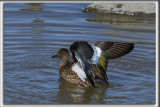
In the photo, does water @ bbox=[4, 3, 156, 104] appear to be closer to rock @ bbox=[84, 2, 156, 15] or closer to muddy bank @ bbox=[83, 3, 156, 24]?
muddy bank @ bbox=[83, 3, 156, 24]

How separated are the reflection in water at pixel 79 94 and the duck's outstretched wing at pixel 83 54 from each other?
43 centimetres

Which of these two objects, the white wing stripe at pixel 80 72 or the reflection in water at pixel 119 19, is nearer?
the white wing stripe at pixel 80 72

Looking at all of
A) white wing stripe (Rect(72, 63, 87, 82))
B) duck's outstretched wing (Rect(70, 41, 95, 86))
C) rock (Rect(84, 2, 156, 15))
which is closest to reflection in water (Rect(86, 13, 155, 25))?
rock (Rect(84, 2, 156, 15))

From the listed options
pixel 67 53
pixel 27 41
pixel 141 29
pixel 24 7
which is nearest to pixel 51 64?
pixel 67 53

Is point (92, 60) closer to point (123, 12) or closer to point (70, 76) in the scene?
point (70, 76)

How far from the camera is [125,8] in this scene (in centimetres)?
1382

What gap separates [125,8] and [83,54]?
24.7 feet

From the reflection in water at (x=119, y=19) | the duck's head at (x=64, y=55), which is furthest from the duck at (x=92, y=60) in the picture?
the reflection in water at (x=119, y=19)

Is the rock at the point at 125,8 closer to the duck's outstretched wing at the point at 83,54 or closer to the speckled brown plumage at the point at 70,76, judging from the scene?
the speckled brown plumage at the point at 70,76

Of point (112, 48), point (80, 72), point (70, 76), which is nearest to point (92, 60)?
point (112, 48)

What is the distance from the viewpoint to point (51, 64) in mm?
9234

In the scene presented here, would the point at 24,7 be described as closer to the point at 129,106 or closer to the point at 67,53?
the point at 67,53

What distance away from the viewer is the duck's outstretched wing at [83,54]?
6.40 metres

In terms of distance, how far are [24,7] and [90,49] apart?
27.7 feet
